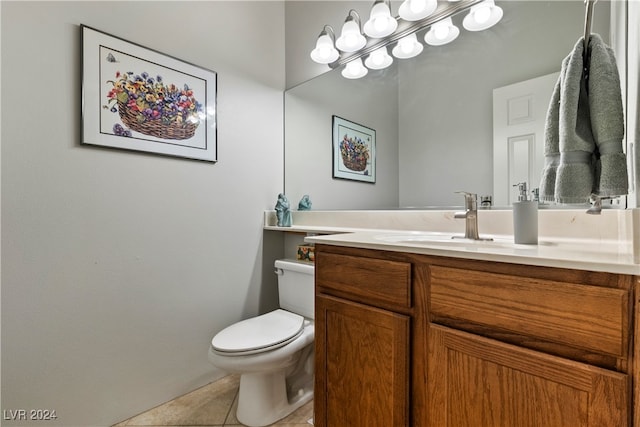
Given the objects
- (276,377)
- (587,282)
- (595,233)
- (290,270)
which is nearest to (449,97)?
(595,233)

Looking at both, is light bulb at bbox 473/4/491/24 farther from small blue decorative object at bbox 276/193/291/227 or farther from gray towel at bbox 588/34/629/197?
small blue decorative object at bbox 276/193/291/227

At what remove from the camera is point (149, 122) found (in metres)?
1.43

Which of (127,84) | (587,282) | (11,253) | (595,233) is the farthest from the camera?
(127,84)

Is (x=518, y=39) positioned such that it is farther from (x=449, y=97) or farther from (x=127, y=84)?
(x=127, y=84)

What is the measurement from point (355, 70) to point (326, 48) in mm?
217

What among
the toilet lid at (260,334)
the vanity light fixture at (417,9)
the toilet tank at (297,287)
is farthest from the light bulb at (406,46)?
the toilet lid at (260,334)

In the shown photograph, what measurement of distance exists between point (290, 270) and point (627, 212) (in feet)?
4.53

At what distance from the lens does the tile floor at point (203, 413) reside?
53.2 inches

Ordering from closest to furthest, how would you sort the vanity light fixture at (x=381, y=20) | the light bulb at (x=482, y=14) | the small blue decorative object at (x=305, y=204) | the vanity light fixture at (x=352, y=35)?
the light bulb at (x=482, y=14), the vanity light fixture at (x=381, y=20), the vanity light fixture at (x=352, y=35), the small blue decorative object at (x=305, y=204)

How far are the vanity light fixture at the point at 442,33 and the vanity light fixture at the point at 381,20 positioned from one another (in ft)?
0.65

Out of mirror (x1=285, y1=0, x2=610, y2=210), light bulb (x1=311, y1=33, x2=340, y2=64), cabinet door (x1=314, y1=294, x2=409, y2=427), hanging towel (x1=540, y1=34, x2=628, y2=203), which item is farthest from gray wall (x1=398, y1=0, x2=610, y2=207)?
cabinet door (x1=314, y1=294, x2=409, y2=427)

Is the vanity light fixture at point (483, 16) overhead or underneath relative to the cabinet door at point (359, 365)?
overhead

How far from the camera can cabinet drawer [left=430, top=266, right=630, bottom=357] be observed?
0.54m

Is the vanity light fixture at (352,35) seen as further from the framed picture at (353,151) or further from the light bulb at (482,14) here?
the light bulb at (482,14)
